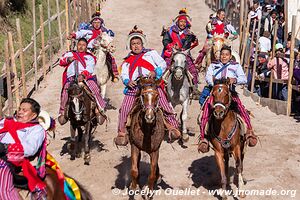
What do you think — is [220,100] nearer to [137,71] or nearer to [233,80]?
[233,80]

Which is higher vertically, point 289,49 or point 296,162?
point 289,49

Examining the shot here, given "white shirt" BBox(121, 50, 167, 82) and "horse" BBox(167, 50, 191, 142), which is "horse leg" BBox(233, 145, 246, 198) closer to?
"white shirt" BBox(121, 50, 167, 82)

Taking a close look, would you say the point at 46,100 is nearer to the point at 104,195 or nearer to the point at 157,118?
the point at 104,195

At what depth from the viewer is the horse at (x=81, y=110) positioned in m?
10.6

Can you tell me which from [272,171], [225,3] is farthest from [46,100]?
[225,3]

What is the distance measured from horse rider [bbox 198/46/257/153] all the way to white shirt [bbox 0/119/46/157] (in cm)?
385

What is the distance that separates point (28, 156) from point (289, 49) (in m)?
11.5

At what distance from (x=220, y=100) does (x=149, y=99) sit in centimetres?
123

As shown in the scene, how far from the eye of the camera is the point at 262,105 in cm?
1608

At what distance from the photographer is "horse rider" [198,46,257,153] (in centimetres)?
919

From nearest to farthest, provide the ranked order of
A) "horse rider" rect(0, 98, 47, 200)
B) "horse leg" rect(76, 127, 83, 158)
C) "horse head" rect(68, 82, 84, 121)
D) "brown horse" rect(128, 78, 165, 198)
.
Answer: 1. "horse rider" rect(0, 98, 47, 200)
2. "brown horse" rect(128, 78, 165, 198)
3. "horse head" rect(68, 82, 84, 121)
4. "horse leg" rect(76, 127, 83, 158)

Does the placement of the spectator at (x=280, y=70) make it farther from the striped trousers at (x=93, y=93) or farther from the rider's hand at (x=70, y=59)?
the rider's hand at (x=70, y=59)

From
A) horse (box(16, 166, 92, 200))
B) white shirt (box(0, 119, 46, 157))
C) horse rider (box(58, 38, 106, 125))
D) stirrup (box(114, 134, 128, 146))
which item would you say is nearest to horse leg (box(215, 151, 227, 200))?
stirrup (box(114, 134, 128, 146))

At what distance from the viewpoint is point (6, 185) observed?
5465mm
